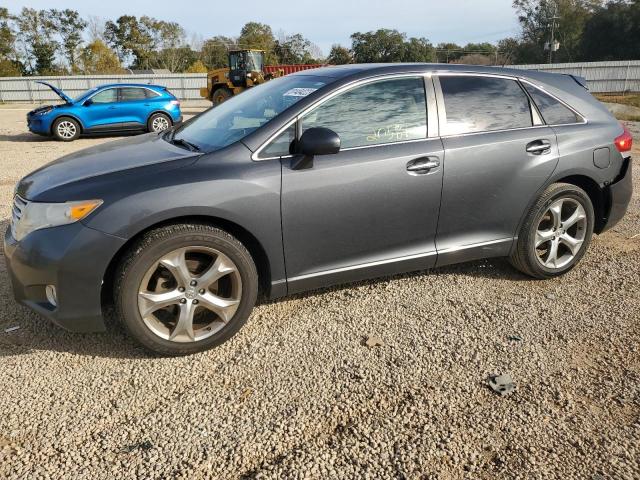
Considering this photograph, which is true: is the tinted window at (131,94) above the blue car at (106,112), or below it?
above

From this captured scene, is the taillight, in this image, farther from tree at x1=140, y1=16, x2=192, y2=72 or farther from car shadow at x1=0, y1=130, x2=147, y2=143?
tree at x1=140, y1=16, x2=192, y2=72

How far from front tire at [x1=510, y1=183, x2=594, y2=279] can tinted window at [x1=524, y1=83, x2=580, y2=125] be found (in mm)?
506

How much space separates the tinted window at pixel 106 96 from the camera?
513 inches

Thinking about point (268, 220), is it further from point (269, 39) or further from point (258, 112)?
point (269, 39)

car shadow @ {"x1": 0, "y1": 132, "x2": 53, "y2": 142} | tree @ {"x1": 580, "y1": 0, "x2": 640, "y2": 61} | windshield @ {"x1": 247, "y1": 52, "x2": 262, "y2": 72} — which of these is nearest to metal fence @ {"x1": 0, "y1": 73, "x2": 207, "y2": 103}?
windshield @ {"x1": 247, "y1": 52, "x2": 262, "y2": 72}

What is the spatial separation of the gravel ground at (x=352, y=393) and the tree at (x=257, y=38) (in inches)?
3033

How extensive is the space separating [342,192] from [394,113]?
2.39 ft

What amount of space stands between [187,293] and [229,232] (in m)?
0.44

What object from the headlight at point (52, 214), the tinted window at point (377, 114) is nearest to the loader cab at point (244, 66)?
the tinted window at point (377, 114)

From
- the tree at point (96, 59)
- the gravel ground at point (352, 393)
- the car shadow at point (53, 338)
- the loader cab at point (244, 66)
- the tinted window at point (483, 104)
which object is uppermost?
the tree at point (96, 59)

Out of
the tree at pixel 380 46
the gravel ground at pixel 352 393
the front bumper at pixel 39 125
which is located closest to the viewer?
the gravel ground at pixel 352 393

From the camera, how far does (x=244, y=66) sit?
872 inches

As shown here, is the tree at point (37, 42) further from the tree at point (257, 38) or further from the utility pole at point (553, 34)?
the utility pole at point (553, 34)

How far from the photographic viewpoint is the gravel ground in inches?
86.7
